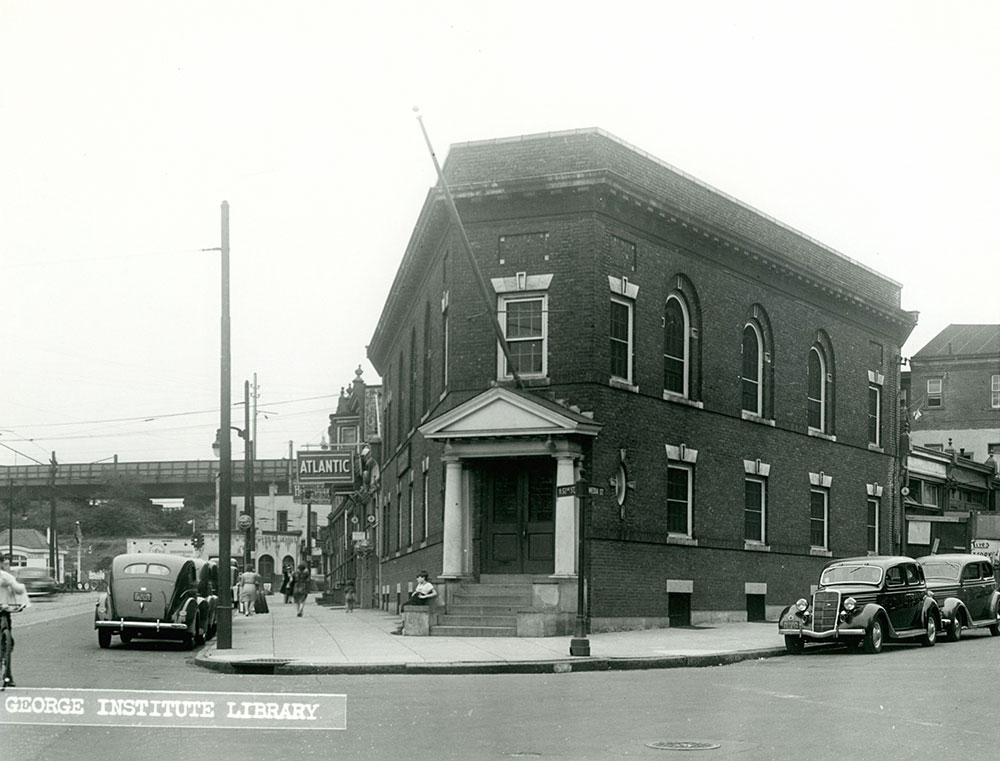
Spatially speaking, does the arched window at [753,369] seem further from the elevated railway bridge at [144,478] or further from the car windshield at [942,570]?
the elevated railway bridge at [144,478]

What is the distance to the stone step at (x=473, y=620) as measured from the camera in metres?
25.7

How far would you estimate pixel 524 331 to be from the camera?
27609 mm

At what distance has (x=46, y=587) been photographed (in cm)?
7175

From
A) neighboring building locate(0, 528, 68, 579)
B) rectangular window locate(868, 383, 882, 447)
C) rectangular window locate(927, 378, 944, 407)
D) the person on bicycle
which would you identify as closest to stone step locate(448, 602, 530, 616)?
the person on bicycle

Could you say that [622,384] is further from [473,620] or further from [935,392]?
[935,392]

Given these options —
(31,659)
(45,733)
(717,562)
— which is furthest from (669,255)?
(45,733)

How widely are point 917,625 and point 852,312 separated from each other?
14.4 meters

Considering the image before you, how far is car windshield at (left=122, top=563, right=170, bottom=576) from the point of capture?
1034 inches

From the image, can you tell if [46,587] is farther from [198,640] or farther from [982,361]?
[982,361]

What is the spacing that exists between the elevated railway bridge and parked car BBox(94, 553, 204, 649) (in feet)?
124

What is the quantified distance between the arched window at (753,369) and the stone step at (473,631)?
1008 cm

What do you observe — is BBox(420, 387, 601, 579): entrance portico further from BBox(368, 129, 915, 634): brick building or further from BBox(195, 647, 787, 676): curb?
BBox(195, 647, 787, 676): curb

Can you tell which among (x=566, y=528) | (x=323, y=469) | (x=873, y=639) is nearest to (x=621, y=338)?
(x=566, y=528)

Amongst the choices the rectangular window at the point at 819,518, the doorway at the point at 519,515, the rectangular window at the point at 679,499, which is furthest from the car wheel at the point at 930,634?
the rectangular window at the point at 819,518
